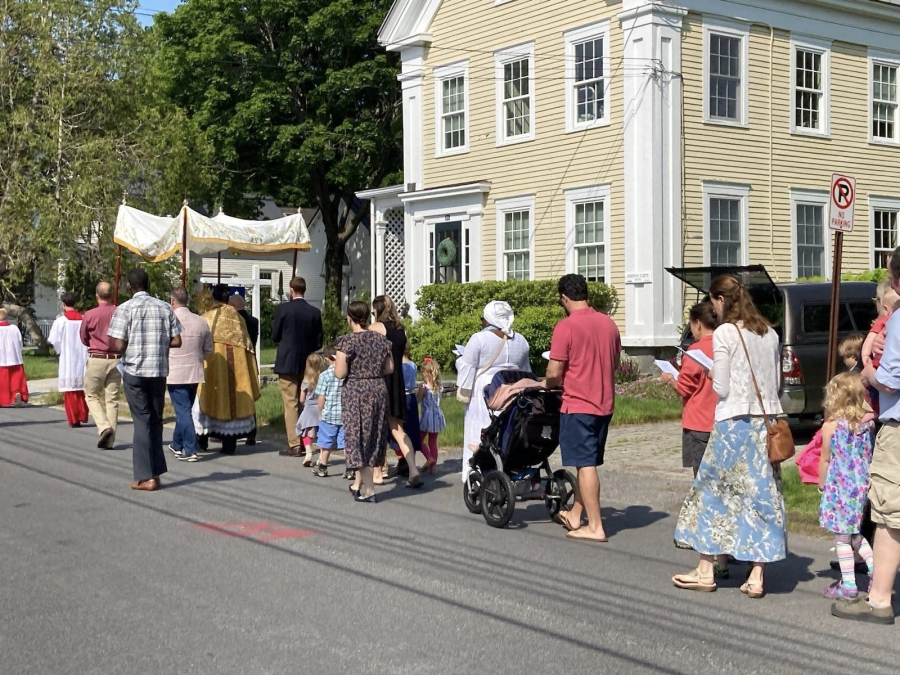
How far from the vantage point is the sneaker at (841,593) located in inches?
277

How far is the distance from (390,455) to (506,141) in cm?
1241

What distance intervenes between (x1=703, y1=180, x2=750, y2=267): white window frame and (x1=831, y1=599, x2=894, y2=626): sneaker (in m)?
16.5

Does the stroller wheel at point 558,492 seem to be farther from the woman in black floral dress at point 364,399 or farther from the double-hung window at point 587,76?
the double-hung window at point 587,76

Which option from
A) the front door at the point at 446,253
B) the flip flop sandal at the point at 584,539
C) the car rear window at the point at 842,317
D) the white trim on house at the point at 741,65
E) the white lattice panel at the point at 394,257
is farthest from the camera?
the white lattice panel at the point at 394,257

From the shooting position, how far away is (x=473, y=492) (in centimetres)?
1019

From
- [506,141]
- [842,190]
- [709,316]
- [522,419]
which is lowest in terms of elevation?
[522,419]

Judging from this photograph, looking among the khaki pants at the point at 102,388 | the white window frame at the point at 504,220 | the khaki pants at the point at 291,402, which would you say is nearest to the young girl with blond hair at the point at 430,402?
the khaki pants at the point at 291,402

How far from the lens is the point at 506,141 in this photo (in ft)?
83.3

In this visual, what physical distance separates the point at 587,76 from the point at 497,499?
15798mm

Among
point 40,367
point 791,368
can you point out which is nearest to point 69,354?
point 791,368

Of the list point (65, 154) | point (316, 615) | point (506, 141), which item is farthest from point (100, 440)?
point (65, 154)

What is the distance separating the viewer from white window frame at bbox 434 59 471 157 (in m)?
26.4

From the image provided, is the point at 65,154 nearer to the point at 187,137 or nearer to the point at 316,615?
the point at 187,137

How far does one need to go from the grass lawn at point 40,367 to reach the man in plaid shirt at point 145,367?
57.6 feet
